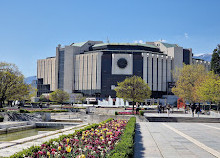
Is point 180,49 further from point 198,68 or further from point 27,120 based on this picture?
point 27,120

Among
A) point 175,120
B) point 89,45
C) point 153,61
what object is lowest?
point 175,120

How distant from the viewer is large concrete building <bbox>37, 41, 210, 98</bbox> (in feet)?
401

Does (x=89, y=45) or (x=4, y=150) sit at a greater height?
(x=89, y=45)

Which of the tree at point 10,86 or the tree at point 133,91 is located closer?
the tree at point 10,86

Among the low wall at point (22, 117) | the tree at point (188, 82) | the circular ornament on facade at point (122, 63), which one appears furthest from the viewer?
the circular ornament on facade at point (122, 63)

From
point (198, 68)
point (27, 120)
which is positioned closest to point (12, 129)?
point (27, 120)

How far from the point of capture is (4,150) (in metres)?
11.9

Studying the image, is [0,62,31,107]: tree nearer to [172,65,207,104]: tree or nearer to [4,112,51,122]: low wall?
[4,112,51,122]: low wall

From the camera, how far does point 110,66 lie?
122938 mm

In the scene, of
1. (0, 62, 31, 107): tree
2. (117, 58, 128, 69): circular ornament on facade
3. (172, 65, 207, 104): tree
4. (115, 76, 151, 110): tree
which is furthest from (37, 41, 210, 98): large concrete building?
(0, 62, 31, 107): tree

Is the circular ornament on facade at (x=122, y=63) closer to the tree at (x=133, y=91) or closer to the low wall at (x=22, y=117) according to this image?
the tree at (x=133, y=91)

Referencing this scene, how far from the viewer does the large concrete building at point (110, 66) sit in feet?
401

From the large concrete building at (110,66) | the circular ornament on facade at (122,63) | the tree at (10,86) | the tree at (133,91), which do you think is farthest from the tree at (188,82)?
the circular ornament on facade at (122,63)

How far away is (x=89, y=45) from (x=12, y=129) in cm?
11670
